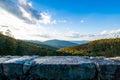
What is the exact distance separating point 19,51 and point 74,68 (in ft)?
254

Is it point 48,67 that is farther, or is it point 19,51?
point 19,51

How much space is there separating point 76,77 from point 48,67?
505mm

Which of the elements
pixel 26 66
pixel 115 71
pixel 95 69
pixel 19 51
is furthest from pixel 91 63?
pixel 19 51

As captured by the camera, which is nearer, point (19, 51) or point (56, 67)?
point (56, 67)

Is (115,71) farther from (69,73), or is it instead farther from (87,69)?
(69,73)

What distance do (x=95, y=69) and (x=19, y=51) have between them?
7738 centimetres

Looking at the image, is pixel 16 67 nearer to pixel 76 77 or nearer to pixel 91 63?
pixel 76 77

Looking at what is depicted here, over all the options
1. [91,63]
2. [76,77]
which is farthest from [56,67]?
[91,63]

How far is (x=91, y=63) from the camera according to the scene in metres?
4.03

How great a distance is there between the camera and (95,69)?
3928mm

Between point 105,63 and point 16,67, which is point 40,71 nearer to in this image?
point 16,67

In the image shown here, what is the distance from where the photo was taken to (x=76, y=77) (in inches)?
152

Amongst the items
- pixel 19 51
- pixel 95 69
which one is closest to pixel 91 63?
pixel 95 69

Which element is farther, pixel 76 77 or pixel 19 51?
pixel 19 51
